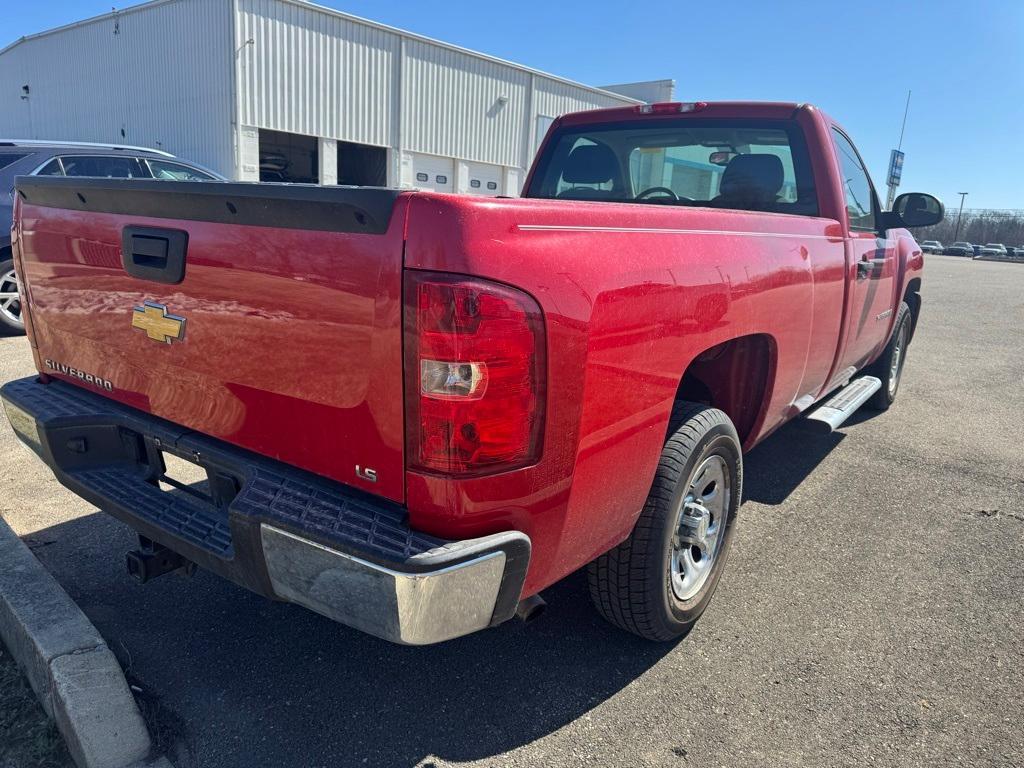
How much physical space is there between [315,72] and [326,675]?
61.6 ft

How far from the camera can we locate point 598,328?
72.2 inches

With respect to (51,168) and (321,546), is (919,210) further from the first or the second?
(51,168)

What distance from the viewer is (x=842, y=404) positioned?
13.9ft

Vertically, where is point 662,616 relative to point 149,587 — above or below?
above

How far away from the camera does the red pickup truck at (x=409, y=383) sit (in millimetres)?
1658

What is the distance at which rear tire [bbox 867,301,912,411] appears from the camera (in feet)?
18.9

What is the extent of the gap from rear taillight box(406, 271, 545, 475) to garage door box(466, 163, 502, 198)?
2227cm

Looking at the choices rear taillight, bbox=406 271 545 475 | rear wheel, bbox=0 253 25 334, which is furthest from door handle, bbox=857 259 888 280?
rear wheel, bbox=0 253 25 334

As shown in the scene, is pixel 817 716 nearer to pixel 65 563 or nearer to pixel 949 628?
pixel 949 628

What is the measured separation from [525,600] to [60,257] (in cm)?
193

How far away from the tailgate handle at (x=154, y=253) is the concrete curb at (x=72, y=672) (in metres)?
1.15

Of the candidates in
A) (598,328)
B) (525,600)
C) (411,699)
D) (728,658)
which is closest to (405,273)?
(598,328)

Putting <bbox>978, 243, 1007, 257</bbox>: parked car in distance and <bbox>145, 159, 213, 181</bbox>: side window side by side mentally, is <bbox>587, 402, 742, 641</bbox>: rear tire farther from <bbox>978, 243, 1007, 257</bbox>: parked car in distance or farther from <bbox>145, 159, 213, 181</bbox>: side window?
<bbox>978, 243, 1007, 257</bbox>: parked car in distance

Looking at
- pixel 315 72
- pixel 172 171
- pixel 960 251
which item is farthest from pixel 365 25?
pixel 960 251
